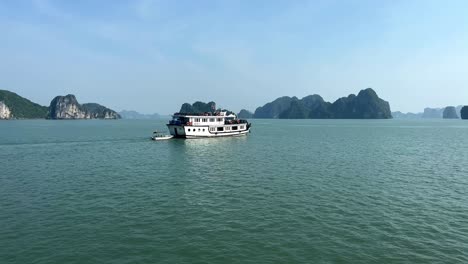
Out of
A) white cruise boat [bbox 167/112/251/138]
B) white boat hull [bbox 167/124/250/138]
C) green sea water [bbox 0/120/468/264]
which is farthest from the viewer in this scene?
white cruise boat [bbox 167/112/251/138]

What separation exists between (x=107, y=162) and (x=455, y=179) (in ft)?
172

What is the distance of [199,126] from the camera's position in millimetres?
101625

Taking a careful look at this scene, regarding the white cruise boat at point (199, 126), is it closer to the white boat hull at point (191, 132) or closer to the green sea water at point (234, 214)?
the white boat hull at point (191, 132)

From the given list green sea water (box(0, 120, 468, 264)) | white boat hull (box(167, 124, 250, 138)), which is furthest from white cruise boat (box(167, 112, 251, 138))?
green sea water (box(0, 120, 468, 264))

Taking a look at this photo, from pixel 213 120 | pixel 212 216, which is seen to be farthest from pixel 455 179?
pixel 213 120

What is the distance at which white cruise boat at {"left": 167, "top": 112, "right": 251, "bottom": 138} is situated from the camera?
100062mm

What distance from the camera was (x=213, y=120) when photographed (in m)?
107

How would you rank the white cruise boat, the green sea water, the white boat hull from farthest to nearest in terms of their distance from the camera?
the white cruise boat → the white boat hull → the green sea water

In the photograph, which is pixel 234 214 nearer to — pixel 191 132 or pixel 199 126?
pixel 191 132

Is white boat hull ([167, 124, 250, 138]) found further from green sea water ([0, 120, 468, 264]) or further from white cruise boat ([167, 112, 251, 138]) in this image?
green sea water ([0, 120, 468, 264])

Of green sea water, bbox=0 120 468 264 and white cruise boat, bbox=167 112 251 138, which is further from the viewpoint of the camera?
white cruise boat, bbox=167 112 251 138

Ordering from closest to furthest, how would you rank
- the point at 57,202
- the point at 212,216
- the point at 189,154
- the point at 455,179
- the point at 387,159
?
the point at 212,216, the point at 57,202, the point at 455,179, the point at 387,159, the point at 189,154

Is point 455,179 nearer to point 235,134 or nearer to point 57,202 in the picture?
point 57,202

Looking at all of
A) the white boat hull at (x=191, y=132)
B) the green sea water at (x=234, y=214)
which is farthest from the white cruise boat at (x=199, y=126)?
the green sea water at (x=234, y=214)
